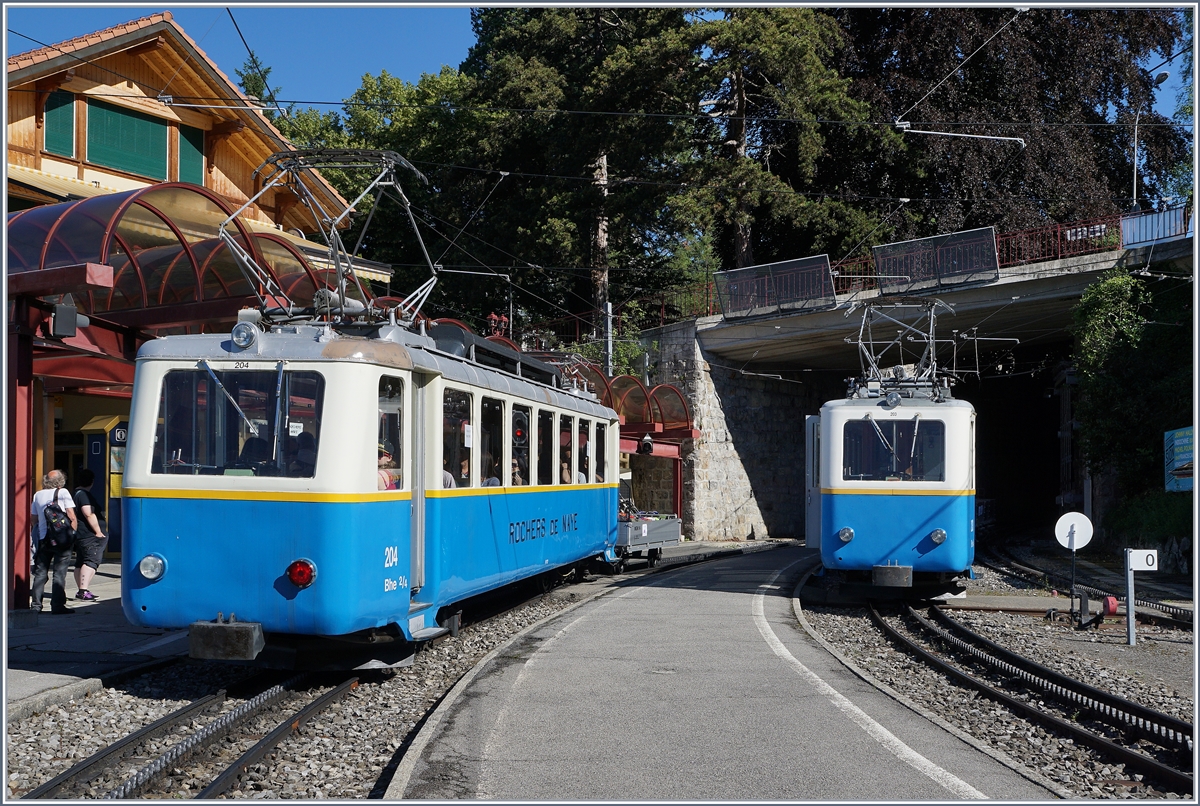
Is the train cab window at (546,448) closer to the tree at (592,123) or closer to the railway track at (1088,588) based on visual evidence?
the railway track at (1088,588)

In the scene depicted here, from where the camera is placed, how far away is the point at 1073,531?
13.2 meters

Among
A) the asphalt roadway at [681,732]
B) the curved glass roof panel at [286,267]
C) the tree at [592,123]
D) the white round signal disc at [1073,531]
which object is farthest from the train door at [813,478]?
the tree at [592,123]

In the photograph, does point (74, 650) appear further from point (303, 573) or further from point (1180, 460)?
point (1180, 460)

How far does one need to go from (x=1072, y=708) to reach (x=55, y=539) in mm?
10349

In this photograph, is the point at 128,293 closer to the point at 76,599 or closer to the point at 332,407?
the point at 76,599

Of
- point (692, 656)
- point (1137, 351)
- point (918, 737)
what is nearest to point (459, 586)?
point (692, 656)

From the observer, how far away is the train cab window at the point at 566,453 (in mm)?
13805

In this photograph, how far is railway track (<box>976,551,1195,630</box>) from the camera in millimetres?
13281

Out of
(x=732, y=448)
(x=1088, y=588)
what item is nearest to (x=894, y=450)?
(x=1088, y=588)

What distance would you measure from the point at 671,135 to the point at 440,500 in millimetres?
23636

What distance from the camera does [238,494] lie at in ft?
26.6

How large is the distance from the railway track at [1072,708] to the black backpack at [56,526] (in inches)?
361

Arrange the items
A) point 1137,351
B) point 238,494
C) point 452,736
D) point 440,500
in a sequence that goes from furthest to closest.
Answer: point 1137,351, point 440,500, point 238,494, point 452,736

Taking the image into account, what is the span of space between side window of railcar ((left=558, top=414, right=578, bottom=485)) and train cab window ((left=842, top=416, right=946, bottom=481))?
11.5 ft
